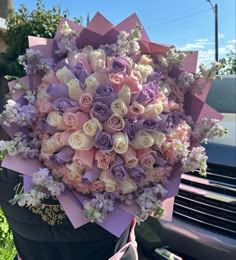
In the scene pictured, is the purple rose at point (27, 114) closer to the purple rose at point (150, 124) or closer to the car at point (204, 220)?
the purple rose at point (150, 124)

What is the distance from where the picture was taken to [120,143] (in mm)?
1025

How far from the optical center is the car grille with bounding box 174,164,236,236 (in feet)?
7.95

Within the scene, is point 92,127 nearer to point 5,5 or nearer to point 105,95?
point 105,95

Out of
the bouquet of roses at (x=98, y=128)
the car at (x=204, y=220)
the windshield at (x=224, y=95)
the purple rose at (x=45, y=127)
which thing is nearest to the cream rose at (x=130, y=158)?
the bouquet of roses at (x=98, y=128)

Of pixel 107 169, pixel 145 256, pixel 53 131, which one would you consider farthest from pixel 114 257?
pixel 145 256

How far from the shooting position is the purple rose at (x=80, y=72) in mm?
1083

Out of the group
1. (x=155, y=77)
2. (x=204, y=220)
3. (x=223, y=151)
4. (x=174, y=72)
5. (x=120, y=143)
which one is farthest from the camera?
(x=223, y=151)

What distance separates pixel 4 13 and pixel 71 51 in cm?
340

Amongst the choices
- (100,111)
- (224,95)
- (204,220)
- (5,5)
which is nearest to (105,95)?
(100,111)

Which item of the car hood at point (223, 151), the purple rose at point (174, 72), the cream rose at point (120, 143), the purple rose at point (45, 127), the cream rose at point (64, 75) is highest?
the purple rose at point (174, 72)

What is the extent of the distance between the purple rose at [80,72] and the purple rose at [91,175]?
0.24 meters

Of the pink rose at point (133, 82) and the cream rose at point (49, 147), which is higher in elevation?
the pink rose at point (133, 82)

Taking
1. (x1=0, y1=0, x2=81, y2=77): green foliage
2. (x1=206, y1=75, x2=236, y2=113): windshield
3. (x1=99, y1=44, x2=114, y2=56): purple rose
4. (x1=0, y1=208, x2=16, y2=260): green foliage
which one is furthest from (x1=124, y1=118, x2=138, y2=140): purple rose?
(x1=206, y1=75, x2=236, y2=113): windshield

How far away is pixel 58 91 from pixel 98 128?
16 centimetres
